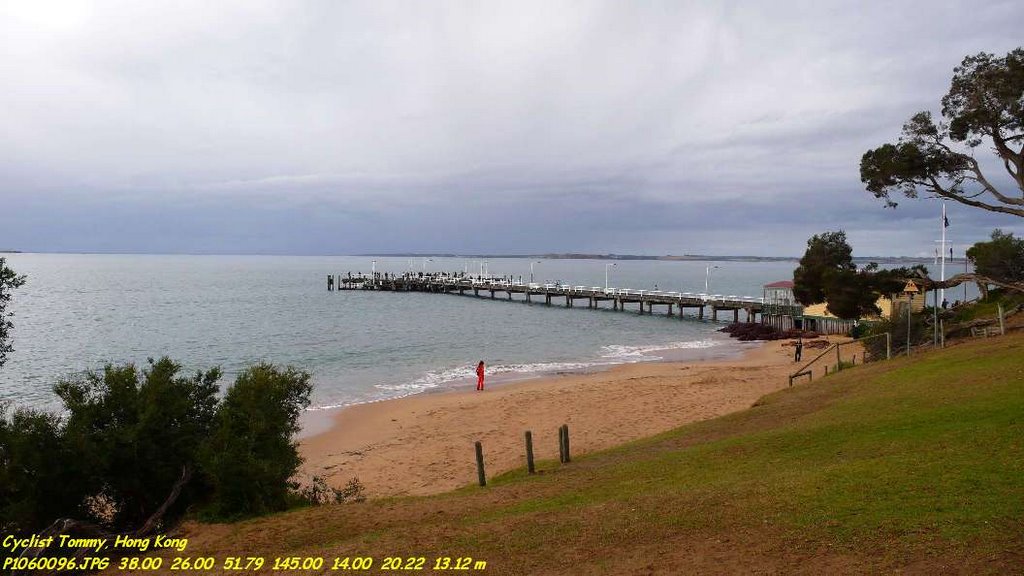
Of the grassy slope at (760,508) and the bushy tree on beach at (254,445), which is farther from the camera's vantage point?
the bushy tree on beach at (254,445)

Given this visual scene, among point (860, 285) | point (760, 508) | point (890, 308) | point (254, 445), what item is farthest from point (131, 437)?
point (890, 308)

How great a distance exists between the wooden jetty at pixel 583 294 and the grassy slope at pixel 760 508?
141ft

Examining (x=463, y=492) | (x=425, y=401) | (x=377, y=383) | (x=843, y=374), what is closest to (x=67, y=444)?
(x=463, y=492)

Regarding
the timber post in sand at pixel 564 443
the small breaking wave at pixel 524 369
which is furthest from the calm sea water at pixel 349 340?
the timber post in sand at pixel 564 443

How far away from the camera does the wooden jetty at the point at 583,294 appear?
61.0 m

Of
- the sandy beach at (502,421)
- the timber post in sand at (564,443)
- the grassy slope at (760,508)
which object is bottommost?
the sandy beach at (502,421)

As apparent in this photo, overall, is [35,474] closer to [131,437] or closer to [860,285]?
[131,437]

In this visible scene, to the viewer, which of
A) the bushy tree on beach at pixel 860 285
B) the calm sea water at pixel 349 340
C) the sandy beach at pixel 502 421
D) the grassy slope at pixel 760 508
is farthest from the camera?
the calm sea water at pixel 349 340

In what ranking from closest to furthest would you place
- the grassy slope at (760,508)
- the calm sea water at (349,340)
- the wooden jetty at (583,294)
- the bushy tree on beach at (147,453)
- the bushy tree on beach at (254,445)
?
1. the grassy slope at (760,508)
2. the bushy tree on beach at (147,453)
3. the bushy tree on beach at (254,445)
4. the calm sea water at (349,340)
5. the wooden jetty at (583,294)

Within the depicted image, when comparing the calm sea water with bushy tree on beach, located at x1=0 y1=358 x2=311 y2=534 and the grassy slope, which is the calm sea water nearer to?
bushy tree on beach, located at x1=0 y1=358 x2=311 y2=534

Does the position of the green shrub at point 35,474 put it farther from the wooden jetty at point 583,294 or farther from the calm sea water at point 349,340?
the wooden jetty at point 583,294

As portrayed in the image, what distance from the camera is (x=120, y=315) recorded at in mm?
65250

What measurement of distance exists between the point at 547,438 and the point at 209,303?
71.2 m

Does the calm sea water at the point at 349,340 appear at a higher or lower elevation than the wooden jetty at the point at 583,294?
lower
